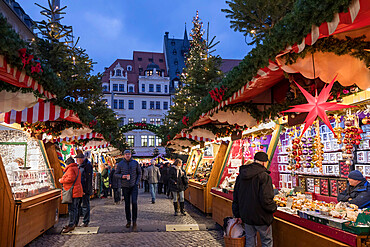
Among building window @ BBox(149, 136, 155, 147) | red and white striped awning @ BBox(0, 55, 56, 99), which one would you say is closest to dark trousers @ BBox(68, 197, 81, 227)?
red and white striped awning @ BBox(0, 55, 56, 99)

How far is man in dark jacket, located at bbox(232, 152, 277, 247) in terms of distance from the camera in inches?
181

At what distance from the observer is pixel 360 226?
3521 mm

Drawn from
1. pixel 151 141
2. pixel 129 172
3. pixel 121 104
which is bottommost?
pixel 129 172

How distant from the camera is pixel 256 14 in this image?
5016mm

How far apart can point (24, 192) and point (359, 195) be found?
6014 mm

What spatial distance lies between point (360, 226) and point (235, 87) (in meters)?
2.69

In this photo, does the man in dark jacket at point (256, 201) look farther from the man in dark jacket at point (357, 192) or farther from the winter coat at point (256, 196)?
the man in dark jacket at point (357, 192)

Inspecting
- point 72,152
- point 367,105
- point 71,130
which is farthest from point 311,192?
point 72,152

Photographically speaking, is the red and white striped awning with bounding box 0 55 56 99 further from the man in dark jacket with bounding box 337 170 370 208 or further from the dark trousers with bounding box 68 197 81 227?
the man in dark jacket with bounding box 337 170 370 208

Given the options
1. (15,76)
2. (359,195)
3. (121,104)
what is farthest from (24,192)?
(121,104)

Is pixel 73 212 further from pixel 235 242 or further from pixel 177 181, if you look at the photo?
pixel 235 242

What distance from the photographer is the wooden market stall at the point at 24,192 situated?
220 inches

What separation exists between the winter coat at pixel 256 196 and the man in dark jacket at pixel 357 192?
1.39m

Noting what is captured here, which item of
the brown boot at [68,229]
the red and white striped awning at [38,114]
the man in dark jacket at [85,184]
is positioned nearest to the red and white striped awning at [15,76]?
the red and white striped awning at [38,114]
